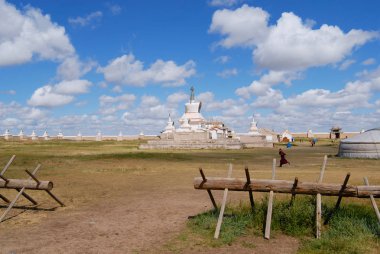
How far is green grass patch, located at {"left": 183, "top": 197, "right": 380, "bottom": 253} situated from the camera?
8.18 m

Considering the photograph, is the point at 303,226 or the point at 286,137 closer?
the point at 303,226

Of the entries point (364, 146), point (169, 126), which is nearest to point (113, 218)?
point (364, 146)

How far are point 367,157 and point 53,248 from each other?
31.1 m

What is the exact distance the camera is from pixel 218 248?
329 inches

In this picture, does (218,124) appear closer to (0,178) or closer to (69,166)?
(69,166)

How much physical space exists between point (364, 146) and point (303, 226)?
88.7ft

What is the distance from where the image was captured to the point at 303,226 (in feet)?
30.9

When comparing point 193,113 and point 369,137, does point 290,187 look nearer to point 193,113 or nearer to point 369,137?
point 369,137

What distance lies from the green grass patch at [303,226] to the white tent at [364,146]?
24.3m

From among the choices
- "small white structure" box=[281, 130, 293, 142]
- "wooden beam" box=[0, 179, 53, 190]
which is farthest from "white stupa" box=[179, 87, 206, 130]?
"wooden beam" box=[0, 179, 53, 190]

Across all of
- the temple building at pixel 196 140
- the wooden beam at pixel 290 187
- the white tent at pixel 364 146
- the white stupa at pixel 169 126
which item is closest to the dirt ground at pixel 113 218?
the wooden beam at pixel 290 187

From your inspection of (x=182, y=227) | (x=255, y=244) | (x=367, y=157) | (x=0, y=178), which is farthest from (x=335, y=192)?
(x=367, y=157)

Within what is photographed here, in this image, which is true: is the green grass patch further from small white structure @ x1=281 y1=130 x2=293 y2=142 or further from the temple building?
small white structure @ x1=281 y1=130 x2=293 y2=142

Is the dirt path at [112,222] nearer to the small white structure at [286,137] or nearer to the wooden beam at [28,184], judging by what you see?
the wooden beam at [28,184]
